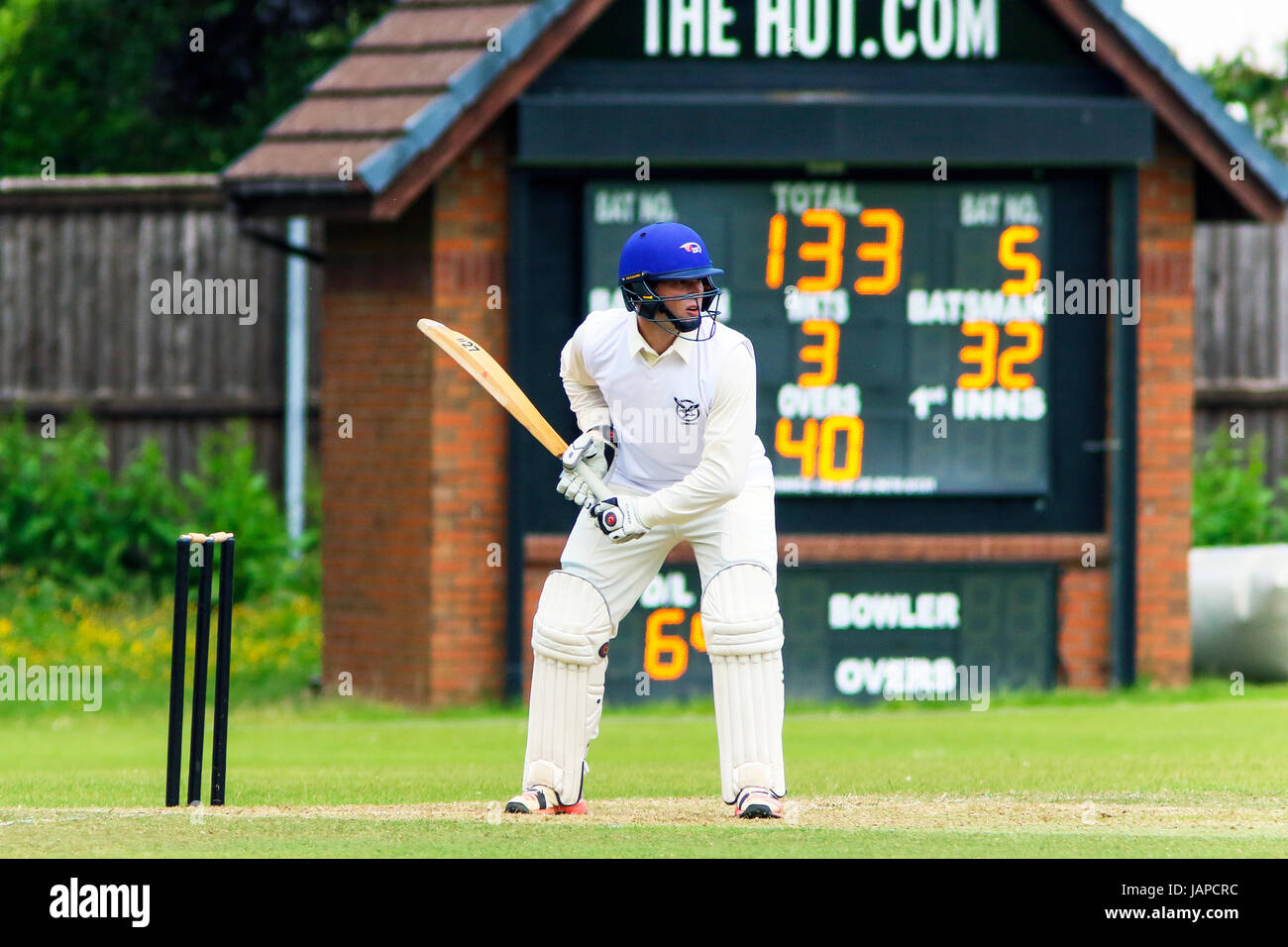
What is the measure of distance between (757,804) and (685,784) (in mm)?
1805

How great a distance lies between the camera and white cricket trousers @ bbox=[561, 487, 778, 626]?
8.06 m

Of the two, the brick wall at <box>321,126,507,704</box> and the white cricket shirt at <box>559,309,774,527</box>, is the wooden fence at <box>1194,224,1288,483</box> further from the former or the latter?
the white cricket shirt at <box>559,309,774,527</box>

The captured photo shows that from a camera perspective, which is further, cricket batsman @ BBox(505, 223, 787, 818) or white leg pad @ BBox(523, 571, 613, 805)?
white leg pad @ BBox(523, 571, 613, 805)

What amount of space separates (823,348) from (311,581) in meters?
6.10

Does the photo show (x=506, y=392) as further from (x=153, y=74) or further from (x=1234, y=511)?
(x=153, y=74)

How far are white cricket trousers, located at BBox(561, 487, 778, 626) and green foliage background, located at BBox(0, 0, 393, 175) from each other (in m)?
17.3

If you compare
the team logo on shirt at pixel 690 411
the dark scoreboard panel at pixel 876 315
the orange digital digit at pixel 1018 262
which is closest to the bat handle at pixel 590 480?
the team logo on shirt at pixel 690 411

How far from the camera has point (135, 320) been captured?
19141mm

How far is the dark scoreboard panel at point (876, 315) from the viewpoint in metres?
13.1

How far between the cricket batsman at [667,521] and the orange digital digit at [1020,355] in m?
5.23

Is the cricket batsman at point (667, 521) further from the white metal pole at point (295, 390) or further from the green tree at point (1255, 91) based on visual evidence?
the green tree at point (1255, 91)
